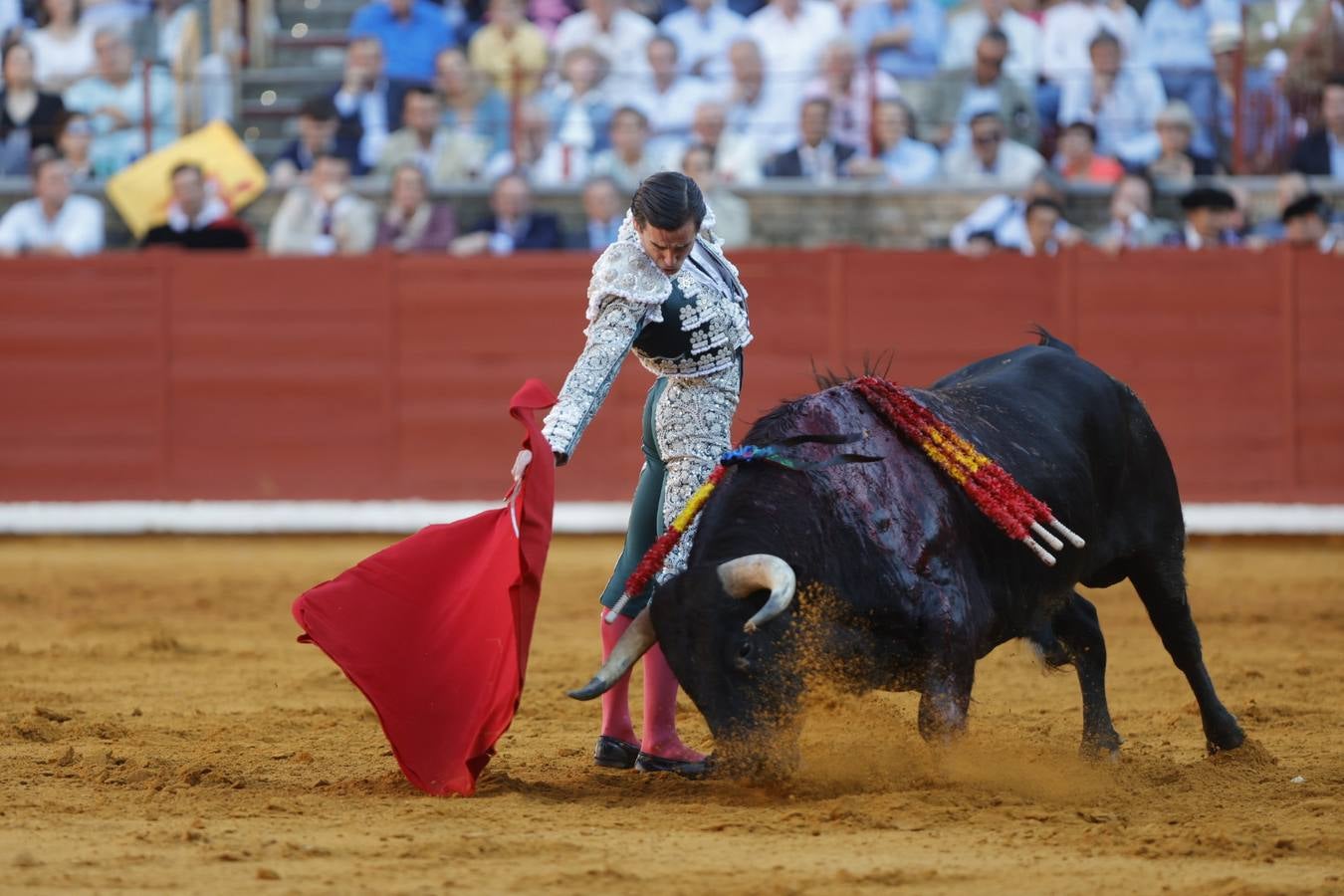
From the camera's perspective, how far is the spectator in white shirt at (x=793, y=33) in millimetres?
9617

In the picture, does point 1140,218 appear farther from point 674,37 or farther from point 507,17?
point 507,17

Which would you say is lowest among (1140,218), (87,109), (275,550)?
(275,550)

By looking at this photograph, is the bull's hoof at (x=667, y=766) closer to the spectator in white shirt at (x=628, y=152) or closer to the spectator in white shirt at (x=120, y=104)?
the spectator in white shirt at (x=628, y=152)

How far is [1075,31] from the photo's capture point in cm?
952

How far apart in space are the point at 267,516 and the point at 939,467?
20.2 ft

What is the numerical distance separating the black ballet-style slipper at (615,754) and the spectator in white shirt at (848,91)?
6.02m

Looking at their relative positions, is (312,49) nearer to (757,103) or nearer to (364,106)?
(364,106)

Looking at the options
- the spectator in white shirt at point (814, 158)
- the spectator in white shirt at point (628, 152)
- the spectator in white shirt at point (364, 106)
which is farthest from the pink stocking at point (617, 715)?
the spectator in white shirt at point (364, 106)

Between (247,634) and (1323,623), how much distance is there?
3409 mm

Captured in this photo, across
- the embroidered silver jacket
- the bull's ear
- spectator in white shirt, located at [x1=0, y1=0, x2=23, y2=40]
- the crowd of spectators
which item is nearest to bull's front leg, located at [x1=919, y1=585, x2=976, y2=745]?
the bull's ear

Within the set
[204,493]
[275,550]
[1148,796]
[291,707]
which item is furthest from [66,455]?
[1148,796]

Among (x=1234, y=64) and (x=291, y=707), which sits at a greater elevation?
(x=1234, y=64)

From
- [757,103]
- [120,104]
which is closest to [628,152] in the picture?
[757,103]

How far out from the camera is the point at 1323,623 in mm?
6023
